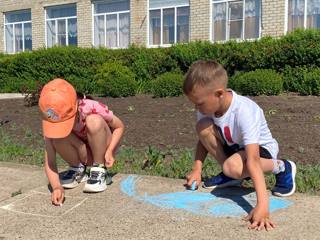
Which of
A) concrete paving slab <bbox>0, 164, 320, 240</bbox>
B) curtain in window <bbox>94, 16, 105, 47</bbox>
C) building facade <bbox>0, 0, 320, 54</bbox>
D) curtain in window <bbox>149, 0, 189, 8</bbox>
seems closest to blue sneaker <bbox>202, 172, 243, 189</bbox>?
concrete paving slab <bbox>0, 164, 320, 240</bbox>

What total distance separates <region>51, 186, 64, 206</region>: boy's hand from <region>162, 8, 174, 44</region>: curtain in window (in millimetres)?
14276

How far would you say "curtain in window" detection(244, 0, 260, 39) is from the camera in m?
15.1

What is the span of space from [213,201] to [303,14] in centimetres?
1188

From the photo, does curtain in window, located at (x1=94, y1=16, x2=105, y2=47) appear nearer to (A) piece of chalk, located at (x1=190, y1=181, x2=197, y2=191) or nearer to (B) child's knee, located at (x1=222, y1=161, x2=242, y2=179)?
(A) piece of chalk, located at (x1=190, y1=181, x2=197, y2=191)

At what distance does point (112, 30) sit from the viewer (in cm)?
1948

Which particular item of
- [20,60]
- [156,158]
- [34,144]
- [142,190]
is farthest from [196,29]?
[142,190]

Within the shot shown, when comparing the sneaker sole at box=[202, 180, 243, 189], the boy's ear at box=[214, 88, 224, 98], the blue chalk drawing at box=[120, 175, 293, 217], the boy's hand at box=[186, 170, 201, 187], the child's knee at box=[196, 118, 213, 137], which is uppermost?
the boy's ear at box=[214, 88, 224, 98]

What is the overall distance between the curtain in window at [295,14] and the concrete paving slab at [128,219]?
37.6ft

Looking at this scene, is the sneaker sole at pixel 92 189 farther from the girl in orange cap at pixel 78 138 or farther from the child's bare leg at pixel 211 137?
the child's bare leg at pixel 211 137

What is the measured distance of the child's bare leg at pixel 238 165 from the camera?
3.32 meters

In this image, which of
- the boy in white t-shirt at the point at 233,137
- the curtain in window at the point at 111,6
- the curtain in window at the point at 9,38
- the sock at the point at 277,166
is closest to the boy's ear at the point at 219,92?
the boy in white t-shirt at the point at 233,137

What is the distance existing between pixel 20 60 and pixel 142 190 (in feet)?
51.9

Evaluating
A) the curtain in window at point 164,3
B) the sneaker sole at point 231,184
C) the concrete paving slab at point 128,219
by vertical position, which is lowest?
the concrete paving slab at point 128,219

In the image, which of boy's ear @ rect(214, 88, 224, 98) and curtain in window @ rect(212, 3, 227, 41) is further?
curtain in window @ rect(212, 3, 227, 41)
